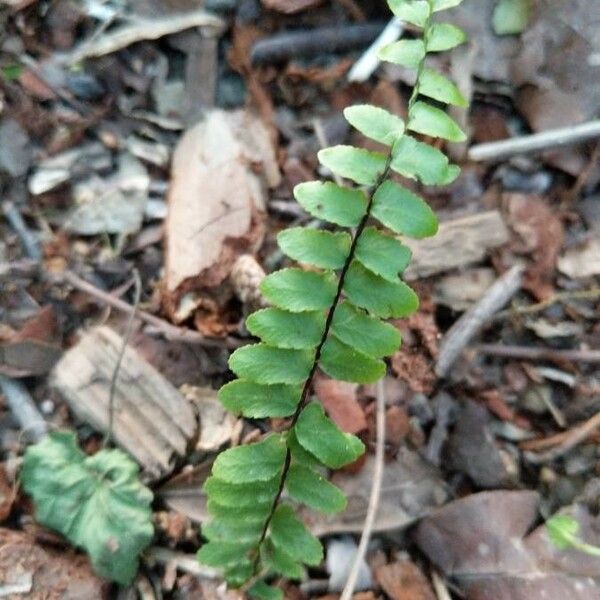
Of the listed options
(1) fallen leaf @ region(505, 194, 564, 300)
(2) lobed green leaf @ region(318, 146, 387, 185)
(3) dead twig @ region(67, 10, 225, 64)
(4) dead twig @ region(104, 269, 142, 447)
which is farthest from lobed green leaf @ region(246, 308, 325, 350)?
(3) dead twig @ region(67, 10, 225, 64)

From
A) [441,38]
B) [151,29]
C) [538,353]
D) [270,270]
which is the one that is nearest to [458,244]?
[538,353]

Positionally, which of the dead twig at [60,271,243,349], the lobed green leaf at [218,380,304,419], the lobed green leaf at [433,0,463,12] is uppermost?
the lobed green leaf at [433,0,463,12]

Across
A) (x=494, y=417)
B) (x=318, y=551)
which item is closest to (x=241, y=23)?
(x=494, y=417)

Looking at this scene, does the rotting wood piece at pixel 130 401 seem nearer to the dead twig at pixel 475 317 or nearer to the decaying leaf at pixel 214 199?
the decaying leaf at pixel 214 199

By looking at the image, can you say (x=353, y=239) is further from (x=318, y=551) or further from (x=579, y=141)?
(x=579, y=141)

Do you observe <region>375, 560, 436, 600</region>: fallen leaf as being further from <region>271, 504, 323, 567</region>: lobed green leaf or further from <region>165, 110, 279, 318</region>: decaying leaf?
<region>165, 110, 279, 318</region>: decaying leaf

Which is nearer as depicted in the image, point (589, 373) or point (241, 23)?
point (589, 373)

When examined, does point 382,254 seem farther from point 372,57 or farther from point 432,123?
point 372,57
